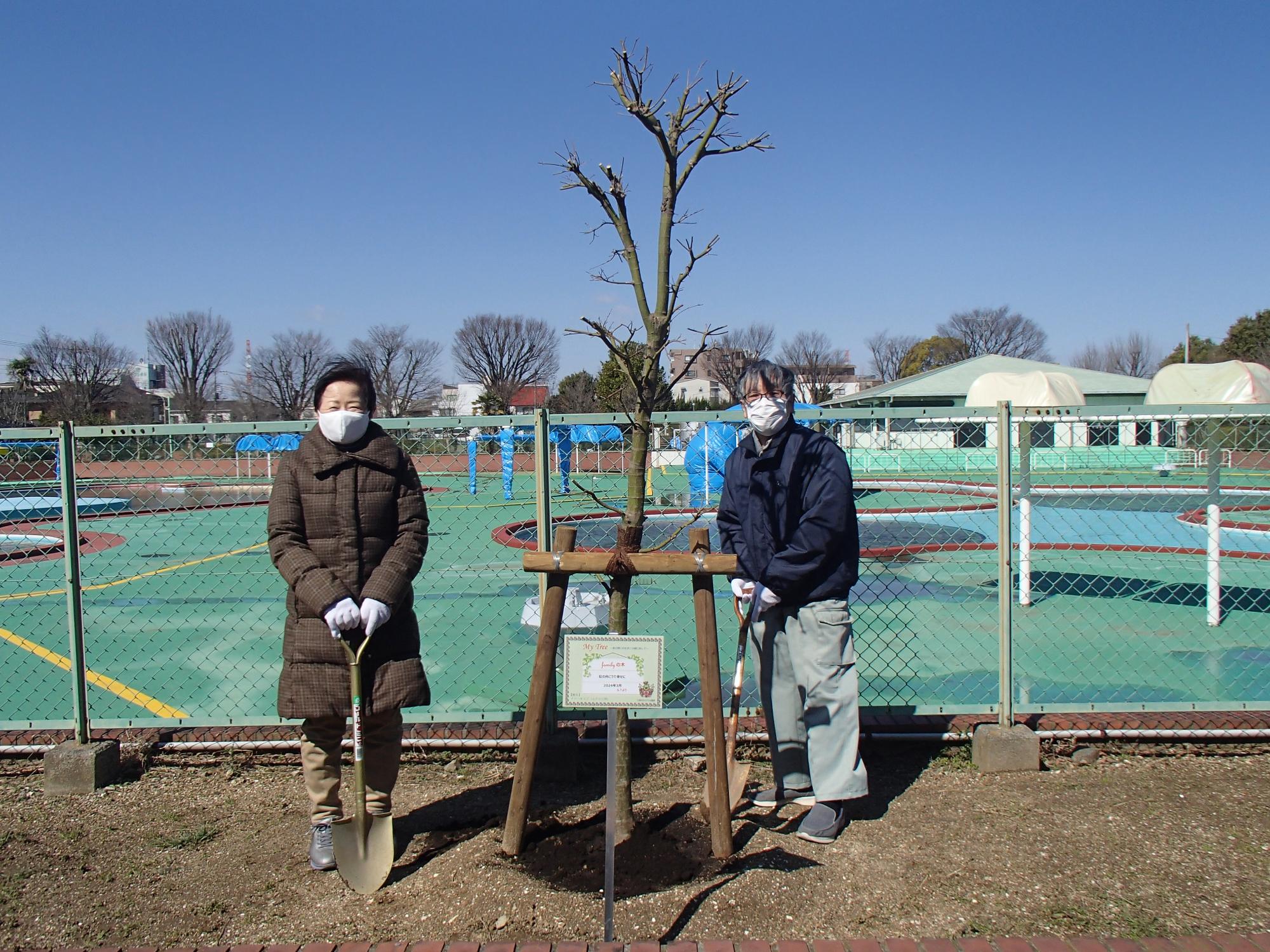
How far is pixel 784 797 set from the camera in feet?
12.7

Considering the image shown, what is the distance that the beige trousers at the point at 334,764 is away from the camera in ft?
11.3

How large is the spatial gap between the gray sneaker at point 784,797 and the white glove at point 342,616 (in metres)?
1.81

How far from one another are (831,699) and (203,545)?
39.9 feet

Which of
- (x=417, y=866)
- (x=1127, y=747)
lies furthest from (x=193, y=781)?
(x=1127, y=747)

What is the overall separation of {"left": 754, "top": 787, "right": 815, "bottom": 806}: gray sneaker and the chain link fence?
67 cm

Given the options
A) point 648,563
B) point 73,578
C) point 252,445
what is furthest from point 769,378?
point 252,445

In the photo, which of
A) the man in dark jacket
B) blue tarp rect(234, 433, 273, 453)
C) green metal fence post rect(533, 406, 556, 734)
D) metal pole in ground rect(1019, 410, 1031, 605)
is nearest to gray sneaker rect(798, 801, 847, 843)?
the man in dark jacket

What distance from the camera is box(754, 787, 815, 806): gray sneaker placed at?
376 centimetres

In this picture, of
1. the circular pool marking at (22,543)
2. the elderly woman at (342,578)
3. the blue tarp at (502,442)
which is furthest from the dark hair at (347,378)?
the circular pool marking at (22,543)

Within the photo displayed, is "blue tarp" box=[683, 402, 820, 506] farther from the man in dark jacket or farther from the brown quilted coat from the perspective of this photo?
the brown quilted coat

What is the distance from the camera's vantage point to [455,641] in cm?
752

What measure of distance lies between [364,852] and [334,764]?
37cm

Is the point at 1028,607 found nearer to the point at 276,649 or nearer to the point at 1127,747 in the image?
the point at 1127,747

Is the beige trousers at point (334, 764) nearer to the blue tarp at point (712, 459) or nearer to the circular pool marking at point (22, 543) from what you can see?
the blue tarp at point (712, 459)
